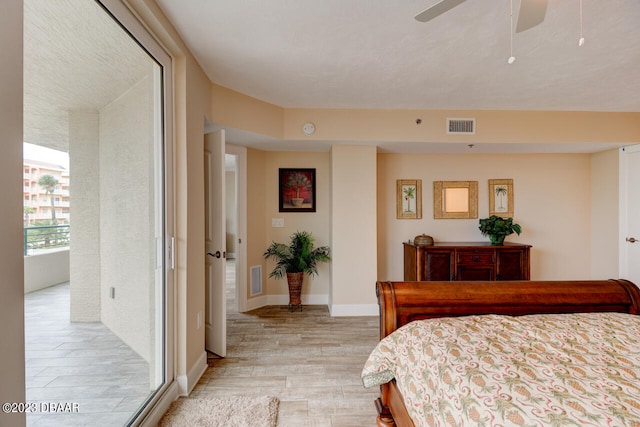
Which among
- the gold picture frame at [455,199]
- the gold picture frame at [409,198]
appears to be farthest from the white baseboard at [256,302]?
the gold picture frame at [455,199]

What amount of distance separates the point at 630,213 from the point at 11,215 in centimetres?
560

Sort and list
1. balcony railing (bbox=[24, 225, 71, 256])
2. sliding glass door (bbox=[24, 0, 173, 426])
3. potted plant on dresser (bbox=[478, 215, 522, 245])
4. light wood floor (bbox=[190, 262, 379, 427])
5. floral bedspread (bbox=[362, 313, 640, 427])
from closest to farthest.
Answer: floral bedspread (bbox=[362, 313, 640, 427]) < balcony railing (bbox=[24, 225, 71, 256]) < sliding glass door (bbox=[24, 0, 173, 426]) < light wood floor (bbox=[190, 262, 379, 427]) < potted plant on dresser (bbox=[478, 215, 522, 245])

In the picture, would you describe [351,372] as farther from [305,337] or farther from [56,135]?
[56,135]

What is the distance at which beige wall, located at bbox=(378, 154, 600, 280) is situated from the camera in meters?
4.17

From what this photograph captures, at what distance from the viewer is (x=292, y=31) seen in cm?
198

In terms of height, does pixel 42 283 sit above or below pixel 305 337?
above

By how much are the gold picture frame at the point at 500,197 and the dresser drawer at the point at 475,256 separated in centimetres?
81

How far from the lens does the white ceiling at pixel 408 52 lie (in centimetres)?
177

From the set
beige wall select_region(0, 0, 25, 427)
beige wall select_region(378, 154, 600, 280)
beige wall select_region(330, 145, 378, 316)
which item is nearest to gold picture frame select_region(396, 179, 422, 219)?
beige wall select_region(378, 154, 600, 280)

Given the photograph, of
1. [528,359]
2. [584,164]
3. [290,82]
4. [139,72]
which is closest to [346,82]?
[290,82]

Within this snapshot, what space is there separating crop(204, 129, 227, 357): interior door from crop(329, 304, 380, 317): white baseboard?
1.47 metres

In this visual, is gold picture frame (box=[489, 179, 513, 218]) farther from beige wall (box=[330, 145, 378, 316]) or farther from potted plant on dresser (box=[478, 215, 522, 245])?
beige wall (box=[330, 145, 378, 316])

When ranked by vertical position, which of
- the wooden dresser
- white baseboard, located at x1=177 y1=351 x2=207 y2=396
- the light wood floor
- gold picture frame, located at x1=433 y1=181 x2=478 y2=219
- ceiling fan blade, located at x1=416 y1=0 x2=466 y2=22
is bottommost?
the light wood floor

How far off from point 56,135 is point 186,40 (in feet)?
4.08
